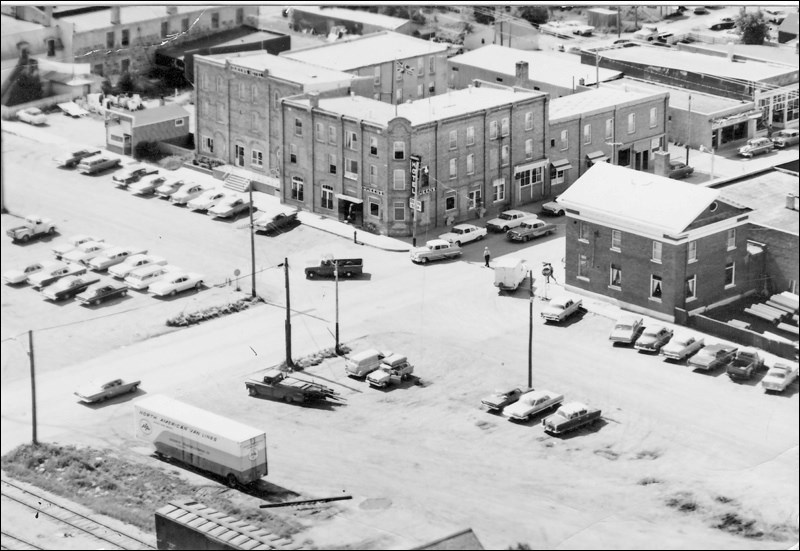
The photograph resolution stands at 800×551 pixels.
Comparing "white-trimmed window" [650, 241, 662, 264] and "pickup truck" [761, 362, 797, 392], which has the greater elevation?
"white-trimmed window" [650, 241, 662, 264]

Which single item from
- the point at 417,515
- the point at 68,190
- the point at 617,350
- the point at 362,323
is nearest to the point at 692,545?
the point at 417,515

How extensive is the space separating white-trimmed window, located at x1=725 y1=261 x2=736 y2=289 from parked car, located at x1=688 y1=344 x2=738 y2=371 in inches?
77.8

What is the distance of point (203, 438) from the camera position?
39.4m

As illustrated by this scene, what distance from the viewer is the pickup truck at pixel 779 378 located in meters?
41.9

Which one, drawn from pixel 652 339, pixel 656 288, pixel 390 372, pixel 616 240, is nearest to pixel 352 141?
pixel 616 240

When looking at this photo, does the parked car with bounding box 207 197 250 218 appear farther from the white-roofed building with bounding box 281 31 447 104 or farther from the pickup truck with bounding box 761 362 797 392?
the pickup truck with bounding box 761 362 797 392

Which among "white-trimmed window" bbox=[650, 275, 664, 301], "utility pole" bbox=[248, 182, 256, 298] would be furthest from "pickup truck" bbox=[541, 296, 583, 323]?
"utility pole" bbox=[248, 182, 256, 298]

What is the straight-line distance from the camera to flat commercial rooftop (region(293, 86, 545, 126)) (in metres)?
51.3

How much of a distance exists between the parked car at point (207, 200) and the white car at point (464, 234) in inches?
229

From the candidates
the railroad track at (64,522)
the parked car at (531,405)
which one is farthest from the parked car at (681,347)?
the railroad track at (64,522)

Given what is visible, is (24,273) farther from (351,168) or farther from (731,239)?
(731,239)

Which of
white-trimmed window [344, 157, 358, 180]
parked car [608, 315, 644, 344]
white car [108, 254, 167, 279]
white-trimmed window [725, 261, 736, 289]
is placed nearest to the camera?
parked car [608, 315, 644, 344]

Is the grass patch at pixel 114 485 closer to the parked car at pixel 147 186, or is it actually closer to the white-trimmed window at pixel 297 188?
the white-trimmed window at pixel 297 188

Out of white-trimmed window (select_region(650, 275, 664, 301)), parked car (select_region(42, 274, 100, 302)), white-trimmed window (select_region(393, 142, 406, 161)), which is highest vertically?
white-trimmed window (select_region(393, 142, 406, 161))
